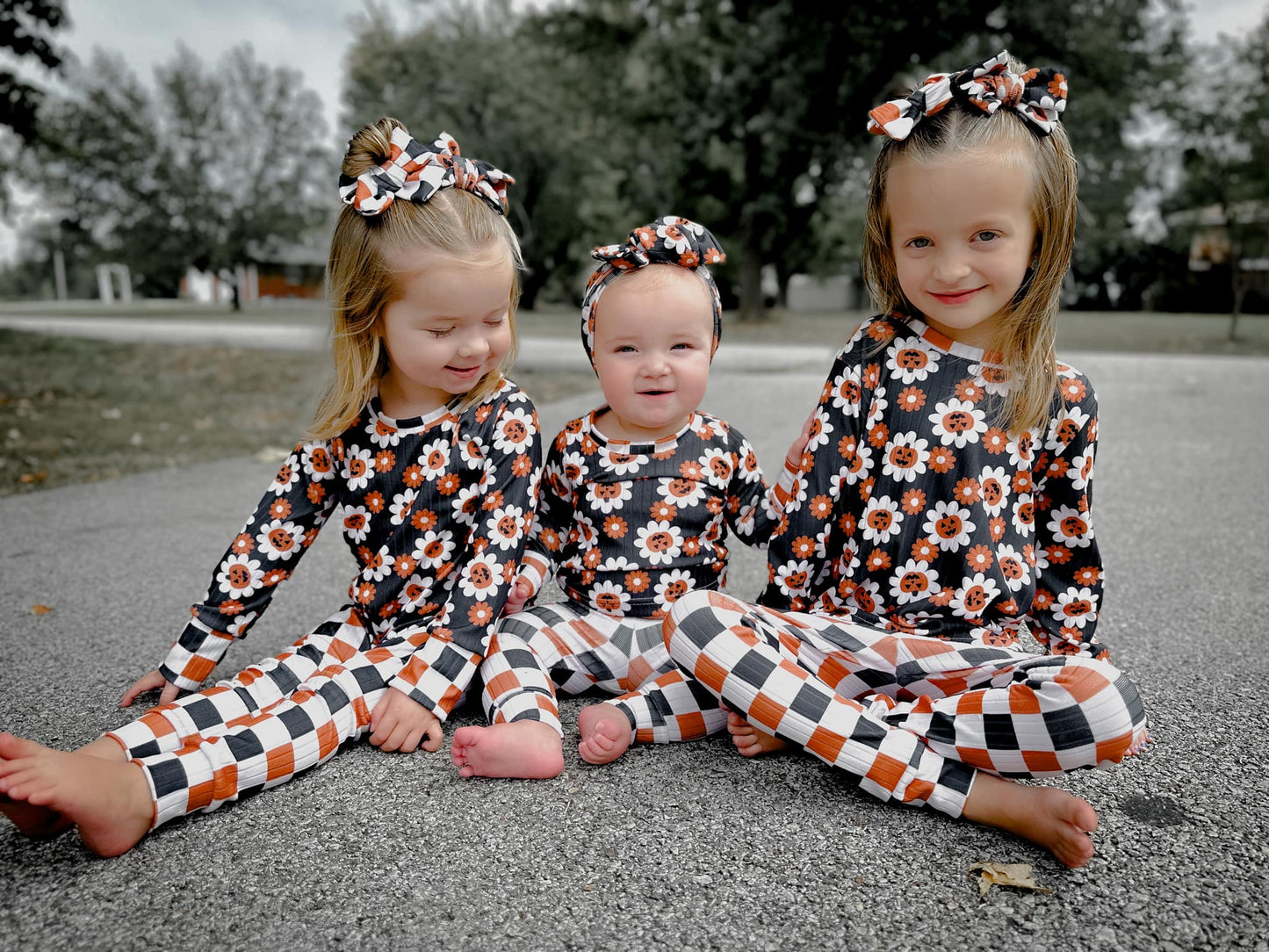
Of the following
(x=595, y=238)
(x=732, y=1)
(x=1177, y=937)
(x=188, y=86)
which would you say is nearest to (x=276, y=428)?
(x=1177, y=937)

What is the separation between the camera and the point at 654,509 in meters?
2.02

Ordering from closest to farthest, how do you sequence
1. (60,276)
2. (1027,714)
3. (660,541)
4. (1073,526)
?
(1027,714) → (1073,526) → (660,541) → (60,276)

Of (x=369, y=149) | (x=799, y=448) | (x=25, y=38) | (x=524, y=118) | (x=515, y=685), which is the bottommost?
(x=515, y=685)

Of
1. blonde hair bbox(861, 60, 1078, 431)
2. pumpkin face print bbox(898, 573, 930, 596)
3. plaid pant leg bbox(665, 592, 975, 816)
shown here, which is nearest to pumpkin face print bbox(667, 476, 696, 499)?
plaid pant leg bbox(665, 592, 975, 816)

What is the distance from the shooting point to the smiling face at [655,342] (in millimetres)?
1927

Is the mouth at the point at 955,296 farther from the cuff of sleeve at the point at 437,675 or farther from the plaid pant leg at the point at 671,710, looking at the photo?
the cuff of sleeve at the point at 437,675

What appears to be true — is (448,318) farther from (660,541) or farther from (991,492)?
(991,492)

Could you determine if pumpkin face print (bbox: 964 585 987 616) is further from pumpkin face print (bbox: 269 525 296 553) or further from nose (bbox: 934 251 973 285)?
pumpkin face print (bbox: 269 525 296 553)

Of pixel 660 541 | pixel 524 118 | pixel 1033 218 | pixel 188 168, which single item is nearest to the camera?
pixel 1033 218

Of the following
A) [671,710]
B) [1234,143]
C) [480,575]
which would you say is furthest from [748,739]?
[1234,143]

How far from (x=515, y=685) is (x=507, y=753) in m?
0.21

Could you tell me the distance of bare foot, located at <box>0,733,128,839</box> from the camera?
4.37 feet

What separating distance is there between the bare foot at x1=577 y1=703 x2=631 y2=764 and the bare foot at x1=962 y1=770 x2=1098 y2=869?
62 cm

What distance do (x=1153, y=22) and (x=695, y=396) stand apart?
16.5m
